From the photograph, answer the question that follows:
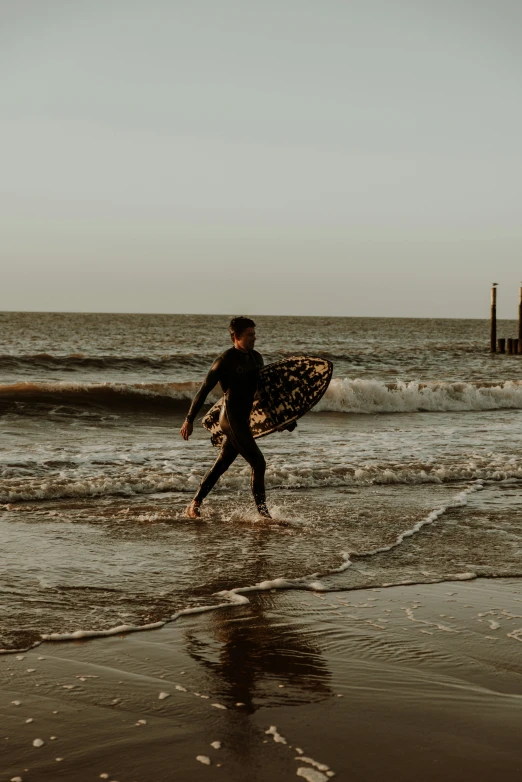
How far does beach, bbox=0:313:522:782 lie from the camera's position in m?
3.31

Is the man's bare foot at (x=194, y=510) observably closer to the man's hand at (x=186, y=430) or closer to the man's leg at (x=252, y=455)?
the man's leg at (x=252, y=455)

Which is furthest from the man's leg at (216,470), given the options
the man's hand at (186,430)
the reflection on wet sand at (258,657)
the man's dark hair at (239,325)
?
the reflection on wet sand at (258,657)

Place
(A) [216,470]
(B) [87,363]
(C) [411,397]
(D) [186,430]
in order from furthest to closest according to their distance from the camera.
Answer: (B) [87,363]
(C) [411,397]
(A) [216,470]
(D) [186,430]

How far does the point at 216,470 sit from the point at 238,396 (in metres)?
0.80

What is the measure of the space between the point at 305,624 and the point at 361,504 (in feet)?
13.2

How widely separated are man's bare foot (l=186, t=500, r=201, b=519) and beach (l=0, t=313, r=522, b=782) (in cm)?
15

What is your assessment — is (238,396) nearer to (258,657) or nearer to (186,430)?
(186,430)

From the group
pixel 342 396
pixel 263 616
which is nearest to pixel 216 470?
pixel 263 616

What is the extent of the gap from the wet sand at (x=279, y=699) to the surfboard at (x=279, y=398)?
3.64 metres

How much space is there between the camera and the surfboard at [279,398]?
8.73 m

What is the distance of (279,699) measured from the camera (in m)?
3.76

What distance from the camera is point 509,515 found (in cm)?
833

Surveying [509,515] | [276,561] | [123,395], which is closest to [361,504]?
[509,515]

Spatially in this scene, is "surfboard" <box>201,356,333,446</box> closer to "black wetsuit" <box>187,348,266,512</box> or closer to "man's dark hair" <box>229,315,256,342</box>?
"black wetsuit" <box>187,348,266,512</box>
